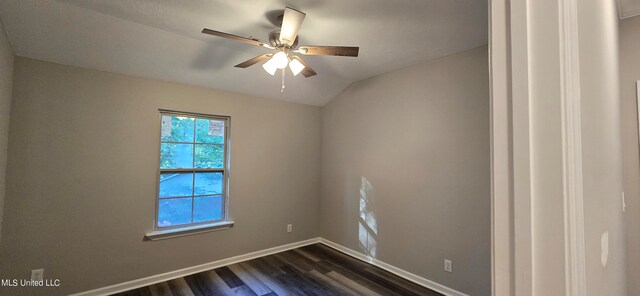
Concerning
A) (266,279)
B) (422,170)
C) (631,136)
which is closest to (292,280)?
(266,279)

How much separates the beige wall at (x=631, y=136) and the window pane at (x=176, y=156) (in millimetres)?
3989

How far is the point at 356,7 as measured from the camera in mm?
1939

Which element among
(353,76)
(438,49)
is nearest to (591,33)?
(438,49)

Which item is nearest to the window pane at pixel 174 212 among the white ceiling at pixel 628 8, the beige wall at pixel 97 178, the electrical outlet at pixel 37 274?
the beige wall at pixel 97 178

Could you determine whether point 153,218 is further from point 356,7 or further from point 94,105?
point 356,7

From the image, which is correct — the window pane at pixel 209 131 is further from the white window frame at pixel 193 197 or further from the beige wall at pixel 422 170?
the beige wall at pixel 422 170

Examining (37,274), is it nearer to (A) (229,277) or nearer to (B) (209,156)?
(A) (229,277)

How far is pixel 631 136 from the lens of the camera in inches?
75.5

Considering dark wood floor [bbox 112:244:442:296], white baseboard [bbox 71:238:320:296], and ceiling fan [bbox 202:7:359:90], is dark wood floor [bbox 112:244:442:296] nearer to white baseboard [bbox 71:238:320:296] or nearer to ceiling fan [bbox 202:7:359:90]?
white baseboard [bbox 71:238:320:296]

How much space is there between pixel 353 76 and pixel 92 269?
11.4 ft

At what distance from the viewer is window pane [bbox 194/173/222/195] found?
10.3ft

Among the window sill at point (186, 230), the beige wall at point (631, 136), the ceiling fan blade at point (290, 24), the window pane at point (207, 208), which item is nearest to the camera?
the ceiling fan blade at point (290, 24)

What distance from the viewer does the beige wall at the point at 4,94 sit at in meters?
1.88

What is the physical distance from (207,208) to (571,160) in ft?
11.1
